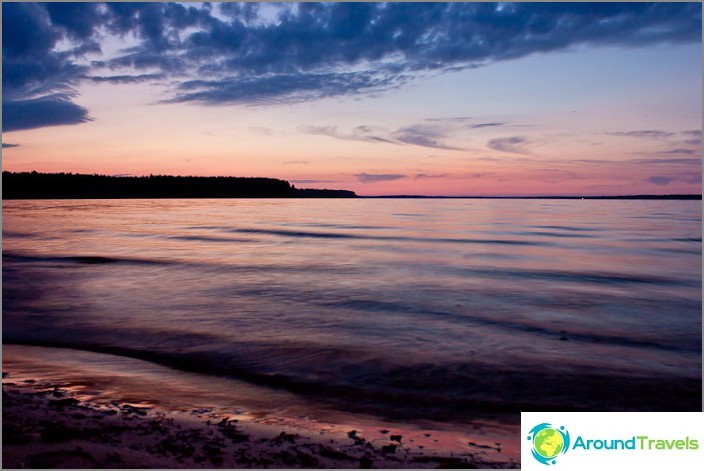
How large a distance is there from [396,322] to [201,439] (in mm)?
5708

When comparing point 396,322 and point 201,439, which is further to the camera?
point 396,322

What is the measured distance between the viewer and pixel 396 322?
31.5 feet

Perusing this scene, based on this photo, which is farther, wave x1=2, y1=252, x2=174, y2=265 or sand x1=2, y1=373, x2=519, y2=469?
wave x1=2, y1=252, x2=174, y2=265

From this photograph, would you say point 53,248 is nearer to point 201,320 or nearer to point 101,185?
point 201,320

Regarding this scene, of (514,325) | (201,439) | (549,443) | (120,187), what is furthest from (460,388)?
(120,187)

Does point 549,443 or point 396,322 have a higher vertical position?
point 549,443

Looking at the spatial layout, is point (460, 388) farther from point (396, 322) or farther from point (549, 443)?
point (396, 322)

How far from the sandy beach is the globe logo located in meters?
0.23

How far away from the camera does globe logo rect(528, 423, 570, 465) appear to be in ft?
13.6

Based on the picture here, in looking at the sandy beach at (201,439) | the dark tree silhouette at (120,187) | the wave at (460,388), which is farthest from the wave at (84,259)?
the dark tree silhouette at (120,187)

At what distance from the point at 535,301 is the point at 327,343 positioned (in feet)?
19.6

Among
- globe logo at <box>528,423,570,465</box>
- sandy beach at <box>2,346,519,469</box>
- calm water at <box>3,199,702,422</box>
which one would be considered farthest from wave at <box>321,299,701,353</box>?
globe logo at <box>528,423,570,465</box>

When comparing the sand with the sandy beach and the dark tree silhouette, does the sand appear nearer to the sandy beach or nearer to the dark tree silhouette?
the sandy beach

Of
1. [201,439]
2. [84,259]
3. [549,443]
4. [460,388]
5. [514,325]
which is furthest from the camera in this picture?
[84,259]
